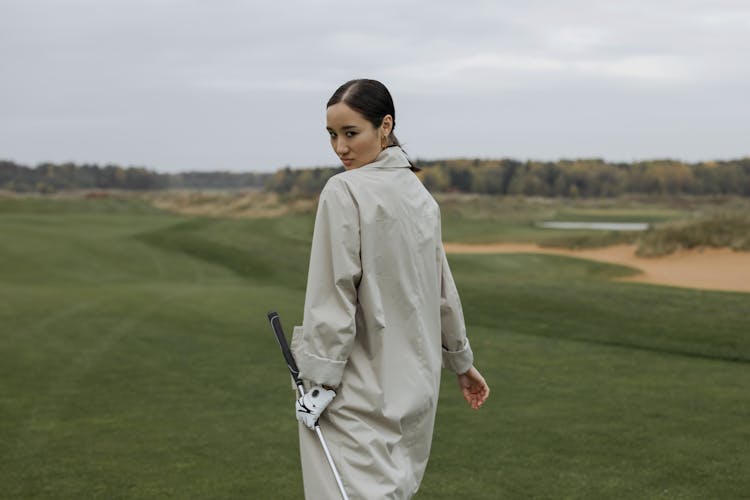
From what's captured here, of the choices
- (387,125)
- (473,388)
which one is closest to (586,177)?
(473,388)

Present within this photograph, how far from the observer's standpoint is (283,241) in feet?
78.5

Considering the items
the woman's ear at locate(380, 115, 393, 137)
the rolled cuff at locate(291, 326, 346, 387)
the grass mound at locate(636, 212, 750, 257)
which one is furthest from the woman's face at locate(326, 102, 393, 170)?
the grass mound at locate(636, 212, 750, 257)

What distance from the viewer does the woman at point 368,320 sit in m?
2.87

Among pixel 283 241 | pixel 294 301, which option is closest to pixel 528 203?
pixel 283 241

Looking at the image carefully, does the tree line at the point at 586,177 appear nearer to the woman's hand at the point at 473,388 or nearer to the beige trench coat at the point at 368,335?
the woman's hand at the point at 473,388

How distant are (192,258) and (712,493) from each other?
1601 cm

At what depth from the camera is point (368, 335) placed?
2.96m

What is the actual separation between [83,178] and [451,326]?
92.9 meters

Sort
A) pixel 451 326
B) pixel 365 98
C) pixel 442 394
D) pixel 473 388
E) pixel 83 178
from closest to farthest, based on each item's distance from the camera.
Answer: pixel 365 98 < pixel 451 326 < pixel 473 388 < pixel 442 394 < pixel 83 178

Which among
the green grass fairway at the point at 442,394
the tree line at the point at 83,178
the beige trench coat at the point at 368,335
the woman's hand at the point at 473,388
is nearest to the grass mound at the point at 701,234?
the green grass fairway at the point at 442,394

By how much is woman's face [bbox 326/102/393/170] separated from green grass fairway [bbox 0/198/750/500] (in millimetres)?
2368

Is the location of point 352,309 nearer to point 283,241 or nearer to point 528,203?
point 283,241

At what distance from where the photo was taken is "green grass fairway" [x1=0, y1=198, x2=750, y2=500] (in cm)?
523

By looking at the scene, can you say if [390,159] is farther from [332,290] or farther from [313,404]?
[313,404]
